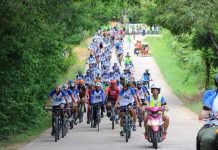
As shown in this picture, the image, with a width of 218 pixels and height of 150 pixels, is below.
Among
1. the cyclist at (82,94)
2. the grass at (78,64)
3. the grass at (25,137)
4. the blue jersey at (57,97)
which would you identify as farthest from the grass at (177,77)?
the blue jersey at (57,97)

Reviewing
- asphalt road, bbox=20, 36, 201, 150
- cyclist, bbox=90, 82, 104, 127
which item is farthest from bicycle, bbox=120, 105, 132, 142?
cyclist, bbox=90, 82, 104, 127

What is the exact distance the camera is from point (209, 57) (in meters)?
32.5

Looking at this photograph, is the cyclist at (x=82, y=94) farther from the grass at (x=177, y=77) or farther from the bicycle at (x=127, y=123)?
the grass at (x=177, y=77)

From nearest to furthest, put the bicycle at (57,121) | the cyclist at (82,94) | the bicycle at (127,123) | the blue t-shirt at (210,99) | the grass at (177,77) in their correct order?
1. the blue t-shirt at (210,99)
2. the bicycle at (127,123)
3. the bicycle at (57,121)
4. the cyclist at (82,94)
5. the grass at (177,77)

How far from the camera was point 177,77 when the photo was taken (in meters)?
47.8

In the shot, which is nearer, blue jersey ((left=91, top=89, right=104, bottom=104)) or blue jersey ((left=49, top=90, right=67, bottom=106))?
blue jersey ((left=49, top=90, right=67, bottom=106))

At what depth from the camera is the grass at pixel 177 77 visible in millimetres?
35575

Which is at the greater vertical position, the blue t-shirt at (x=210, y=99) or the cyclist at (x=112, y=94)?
the cyclist at (x=112, y=94)

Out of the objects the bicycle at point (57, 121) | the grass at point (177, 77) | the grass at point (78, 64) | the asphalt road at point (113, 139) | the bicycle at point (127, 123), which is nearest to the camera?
the asphalt road at point (113, 139)

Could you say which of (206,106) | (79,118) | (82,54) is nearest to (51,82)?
(79,118)

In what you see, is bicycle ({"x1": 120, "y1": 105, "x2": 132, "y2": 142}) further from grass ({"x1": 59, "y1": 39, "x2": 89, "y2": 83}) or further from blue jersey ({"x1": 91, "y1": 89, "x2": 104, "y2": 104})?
grass ({"x1": 59, "y1": 39, "x2": 89, "y2": 83})

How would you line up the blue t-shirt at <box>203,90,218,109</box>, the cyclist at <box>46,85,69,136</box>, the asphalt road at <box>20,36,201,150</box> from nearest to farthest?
the blue t-shirt at <box>203,90,218,109</box>, the asphalt road at <box>20,36,201,150</box>, the cyclist at <box>46,85,69,136</box>

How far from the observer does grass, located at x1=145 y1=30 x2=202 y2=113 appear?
117 feet

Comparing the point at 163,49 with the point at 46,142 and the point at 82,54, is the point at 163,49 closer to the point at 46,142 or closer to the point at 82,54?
the point at 82,54
